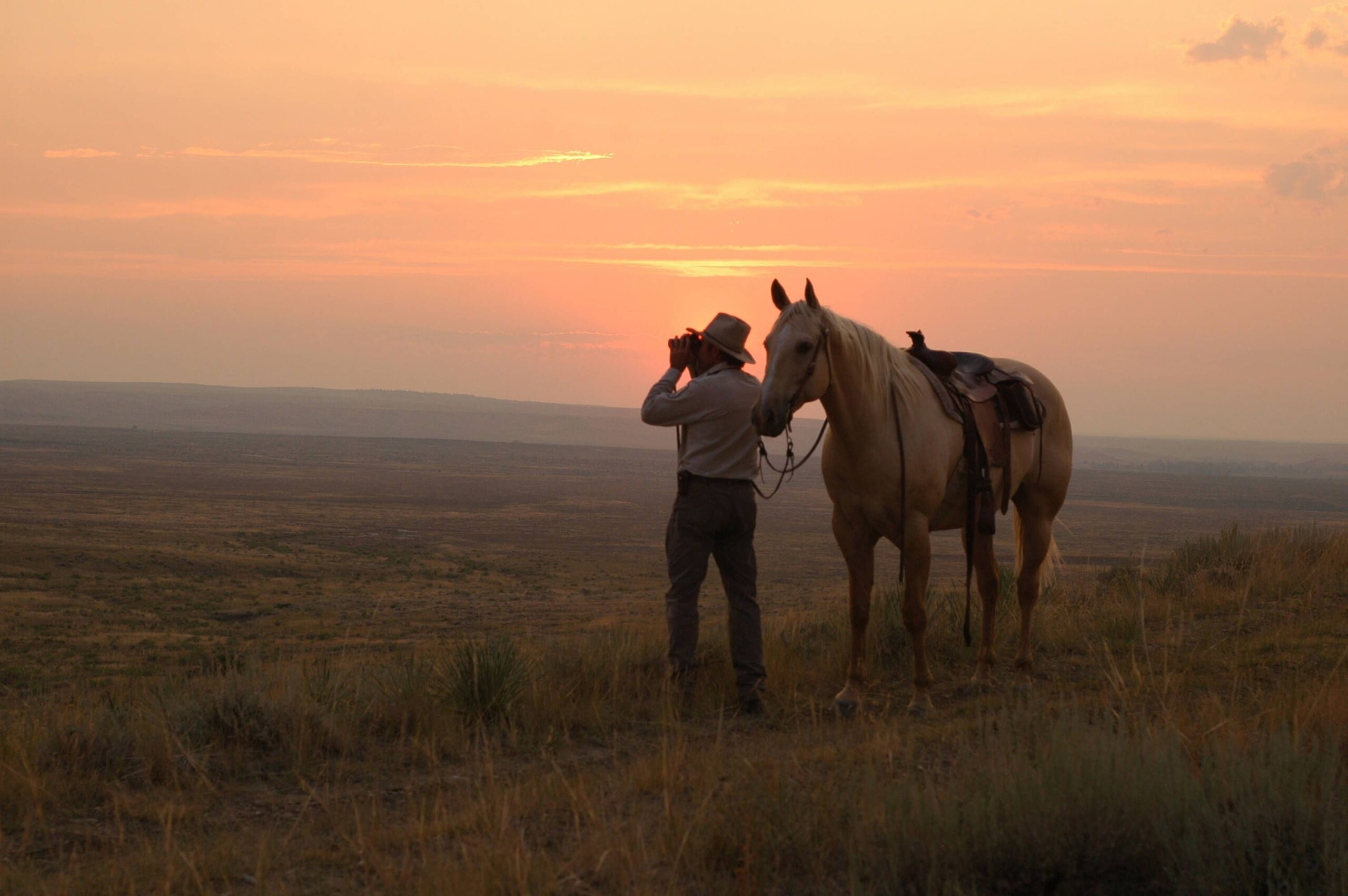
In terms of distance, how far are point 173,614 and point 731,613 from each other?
580 inches

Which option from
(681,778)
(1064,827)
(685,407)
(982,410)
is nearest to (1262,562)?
(982,410)

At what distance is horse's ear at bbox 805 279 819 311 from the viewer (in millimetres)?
6133

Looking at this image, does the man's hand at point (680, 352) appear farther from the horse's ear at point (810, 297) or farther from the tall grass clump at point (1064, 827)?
the tall grass clump at point (1064, 827)

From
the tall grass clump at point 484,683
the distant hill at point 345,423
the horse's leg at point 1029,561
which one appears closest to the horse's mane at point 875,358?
the horse's leg at point 1029,561

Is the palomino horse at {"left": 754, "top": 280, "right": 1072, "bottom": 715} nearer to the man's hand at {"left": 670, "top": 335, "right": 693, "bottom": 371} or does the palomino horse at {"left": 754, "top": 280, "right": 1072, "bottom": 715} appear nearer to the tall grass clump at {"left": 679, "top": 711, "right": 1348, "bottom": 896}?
the man's hand at {"left": 670, "top": 335, "right": 693, "bottom": 371}

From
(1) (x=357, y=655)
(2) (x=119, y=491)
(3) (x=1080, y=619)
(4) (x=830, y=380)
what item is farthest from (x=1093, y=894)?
(2) (x=119, y=491)

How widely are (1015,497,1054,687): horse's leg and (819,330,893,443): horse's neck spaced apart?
6.61ft

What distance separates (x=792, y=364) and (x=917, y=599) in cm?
166

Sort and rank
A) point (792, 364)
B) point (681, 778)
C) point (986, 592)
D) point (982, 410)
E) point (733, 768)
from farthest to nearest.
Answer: point (986, 592)
point (982, 410)
point (792, 364)
point (681, 778)
point (733, 768)

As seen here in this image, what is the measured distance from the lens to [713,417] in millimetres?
6480

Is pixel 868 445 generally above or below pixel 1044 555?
above

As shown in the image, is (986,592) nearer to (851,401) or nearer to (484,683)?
(851,401)

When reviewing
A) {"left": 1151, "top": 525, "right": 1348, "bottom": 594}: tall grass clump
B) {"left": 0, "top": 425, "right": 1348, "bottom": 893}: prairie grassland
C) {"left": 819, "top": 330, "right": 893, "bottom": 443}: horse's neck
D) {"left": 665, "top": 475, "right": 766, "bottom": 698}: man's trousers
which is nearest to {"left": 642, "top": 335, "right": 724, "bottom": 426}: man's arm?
{"left": 665, "top": 475, "right": 766, "bottom": 698}: man's trousers

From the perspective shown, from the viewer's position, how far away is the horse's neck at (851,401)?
6.42 meters
